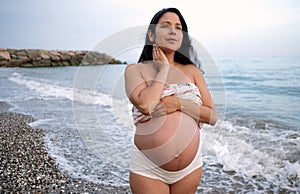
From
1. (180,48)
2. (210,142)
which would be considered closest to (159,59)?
(180,48)

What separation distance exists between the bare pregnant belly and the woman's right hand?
13.9 inches

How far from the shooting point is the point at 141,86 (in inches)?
81.0

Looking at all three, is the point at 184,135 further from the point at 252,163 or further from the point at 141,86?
the point at 252,163

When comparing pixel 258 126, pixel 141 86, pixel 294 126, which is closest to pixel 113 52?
pixel 141 86

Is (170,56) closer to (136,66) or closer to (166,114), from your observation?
(136,66)

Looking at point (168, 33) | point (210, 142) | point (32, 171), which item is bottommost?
point (32, 171)

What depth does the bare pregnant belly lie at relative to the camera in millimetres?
2080

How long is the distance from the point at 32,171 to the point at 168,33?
334cm

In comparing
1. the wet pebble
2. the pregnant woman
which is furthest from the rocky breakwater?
the pregnant woman

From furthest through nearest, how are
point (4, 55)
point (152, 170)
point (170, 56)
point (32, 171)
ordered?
1. point (4, 55)
2. point (32, 171)
3. point (170, 56)
4. point (152, 170)

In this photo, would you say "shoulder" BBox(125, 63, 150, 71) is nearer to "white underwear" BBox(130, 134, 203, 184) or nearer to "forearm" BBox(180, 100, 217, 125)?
"forearm" BBox(180, 100, 217, 125)

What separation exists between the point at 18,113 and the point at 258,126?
7.37 metres

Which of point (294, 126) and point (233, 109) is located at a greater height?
point (294, 126)

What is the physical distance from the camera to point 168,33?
2.17 meters
